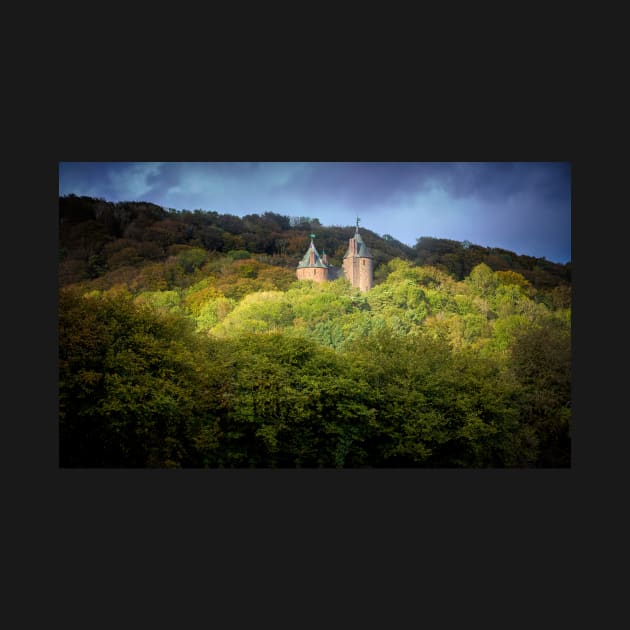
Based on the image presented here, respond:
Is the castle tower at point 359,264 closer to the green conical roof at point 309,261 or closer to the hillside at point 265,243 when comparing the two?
the hillside at point 265,243

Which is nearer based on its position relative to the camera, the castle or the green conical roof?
the castle

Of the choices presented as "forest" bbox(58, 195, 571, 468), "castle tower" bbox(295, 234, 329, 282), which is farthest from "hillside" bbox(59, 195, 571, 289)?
"castle tower" bbox(295, 234, 329, 282)

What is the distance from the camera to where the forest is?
13.4 meters

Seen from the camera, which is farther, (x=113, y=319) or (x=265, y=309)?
(x=265, y=309)

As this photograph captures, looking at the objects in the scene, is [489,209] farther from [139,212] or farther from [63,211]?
[63,211]

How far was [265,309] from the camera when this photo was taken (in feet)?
47.9

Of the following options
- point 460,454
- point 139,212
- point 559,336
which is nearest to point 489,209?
point 559,336

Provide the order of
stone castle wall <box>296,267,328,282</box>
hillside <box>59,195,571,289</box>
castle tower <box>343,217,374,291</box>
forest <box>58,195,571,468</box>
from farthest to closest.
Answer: stone castle wall <box>296,267,328,282</box>
castle tower <box>343,217,374,291</box>
hillside <box>59,195,571,289</box>
forest <box>58,195,571,468</box>

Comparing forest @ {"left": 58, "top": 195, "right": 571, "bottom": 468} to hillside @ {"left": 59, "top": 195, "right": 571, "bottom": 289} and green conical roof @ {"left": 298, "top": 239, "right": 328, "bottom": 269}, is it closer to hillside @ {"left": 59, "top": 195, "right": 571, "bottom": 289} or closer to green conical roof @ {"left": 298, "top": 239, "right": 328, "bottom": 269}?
hillside @ {"left": 59, "top": 195, "right": 571, "bottom": 289}

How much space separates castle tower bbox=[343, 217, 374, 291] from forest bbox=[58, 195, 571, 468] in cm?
18

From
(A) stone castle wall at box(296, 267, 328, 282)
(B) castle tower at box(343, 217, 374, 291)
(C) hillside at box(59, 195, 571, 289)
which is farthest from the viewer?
(A) stone castle wall at box(296, 267, 328, 282)

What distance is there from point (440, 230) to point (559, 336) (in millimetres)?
3628

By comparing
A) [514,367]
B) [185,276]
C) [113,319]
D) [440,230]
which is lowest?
[514,367]

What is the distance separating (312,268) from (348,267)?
858 millimetres
